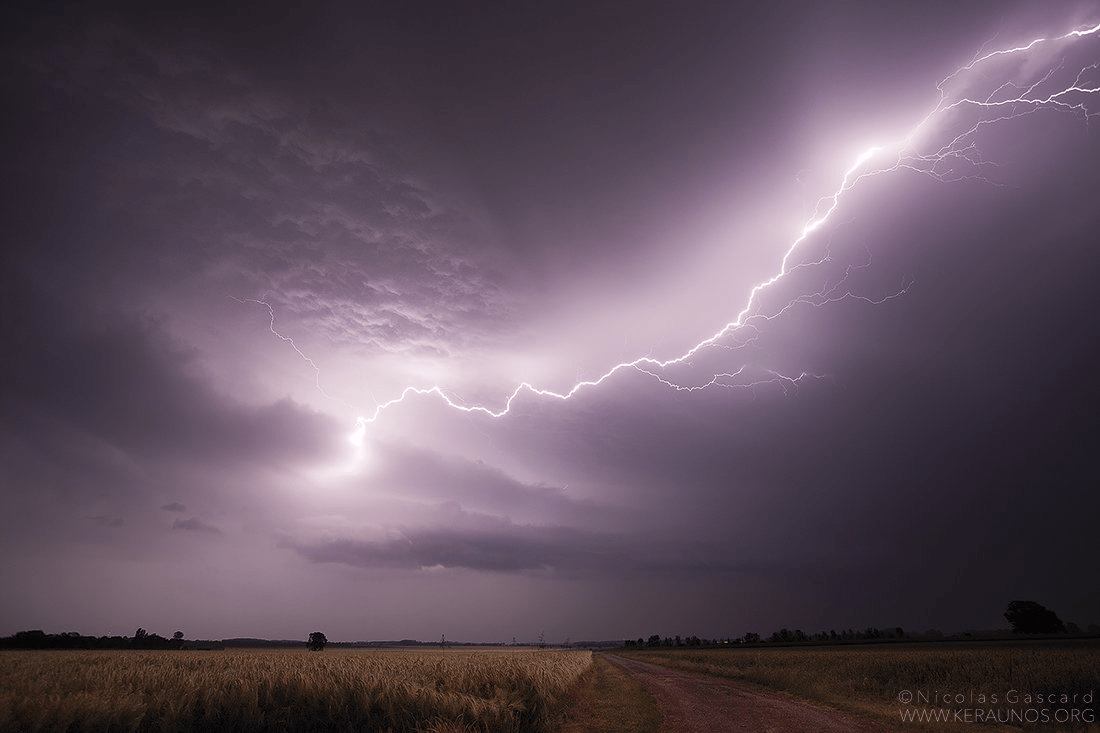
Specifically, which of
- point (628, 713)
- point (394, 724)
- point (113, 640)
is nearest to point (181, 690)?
point (394, 724)

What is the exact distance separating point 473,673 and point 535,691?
2.16 meters

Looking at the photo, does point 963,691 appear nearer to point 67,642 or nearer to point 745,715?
point 745,715

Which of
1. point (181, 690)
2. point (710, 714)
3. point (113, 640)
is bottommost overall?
point (113, 640)

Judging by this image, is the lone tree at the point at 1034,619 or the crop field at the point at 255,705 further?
the lone tree at the point at 1034,619

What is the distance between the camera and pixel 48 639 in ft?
173

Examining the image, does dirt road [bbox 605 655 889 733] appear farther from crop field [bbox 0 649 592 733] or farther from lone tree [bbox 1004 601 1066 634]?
lone tree [bbox 1004 601 1066 634]

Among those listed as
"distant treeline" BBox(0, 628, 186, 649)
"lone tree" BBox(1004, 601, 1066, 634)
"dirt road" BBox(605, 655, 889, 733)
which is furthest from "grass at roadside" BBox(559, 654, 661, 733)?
"lone tree" BBox(1004, 601, 1066, 634)

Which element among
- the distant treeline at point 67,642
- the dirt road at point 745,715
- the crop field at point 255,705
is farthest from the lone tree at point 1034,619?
the distant treeline at point 67,642

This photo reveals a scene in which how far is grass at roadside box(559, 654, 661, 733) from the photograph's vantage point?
11234 millimetres

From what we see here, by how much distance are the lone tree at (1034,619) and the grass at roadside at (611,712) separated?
9683cm

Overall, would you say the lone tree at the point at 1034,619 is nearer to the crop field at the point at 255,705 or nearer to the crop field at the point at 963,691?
the crop field at the point at 963,691

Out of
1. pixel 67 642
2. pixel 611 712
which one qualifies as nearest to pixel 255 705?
pixel 611 712

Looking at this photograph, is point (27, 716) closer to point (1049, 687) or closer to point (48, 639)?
point (1049, 687)

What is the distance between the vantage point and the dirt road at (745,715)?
10.6 meters
